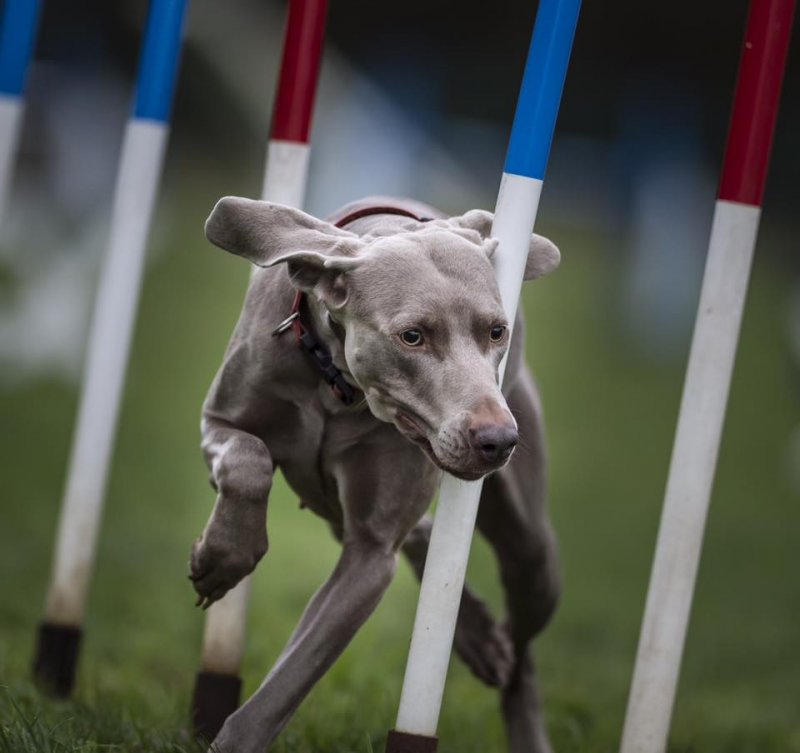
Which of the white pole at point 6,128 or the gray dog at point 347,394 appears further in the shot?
the white pole at point 6,128

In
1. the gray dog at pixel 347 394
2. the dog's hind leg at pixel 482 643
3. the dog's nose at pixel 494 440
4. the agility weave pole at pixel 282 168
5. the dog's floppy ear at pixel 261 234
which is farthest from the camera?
the dog's hind leg at pixel 482 643

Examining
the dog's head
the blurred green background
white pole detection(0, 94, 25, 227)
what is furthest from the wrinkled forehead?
white pole detection(0, 94, 25, 227)

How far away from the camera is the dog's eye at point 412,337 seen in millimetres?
2533

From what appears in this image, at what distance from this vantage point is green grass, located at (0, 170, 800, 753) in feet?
12.8

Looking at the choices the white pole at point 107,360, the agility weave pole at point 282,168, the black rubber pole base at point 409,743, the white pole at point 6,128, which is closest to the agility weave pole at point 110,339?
the white pole at point 107,360

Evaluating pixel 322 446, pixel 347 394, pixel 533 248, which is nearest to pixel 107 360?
pixel 322 446

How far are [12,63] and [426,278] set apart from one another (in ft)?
6.15

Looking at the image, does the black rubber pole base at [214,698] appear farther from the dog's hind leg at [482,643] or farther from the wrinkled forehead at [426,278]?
the wrinkled forehead at [426,278]

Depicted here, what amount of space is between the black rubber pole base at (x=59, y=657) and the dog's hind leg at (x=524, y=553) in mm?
1070

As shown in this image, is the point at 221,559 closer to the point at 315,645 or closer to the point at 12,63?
the point at 315,645

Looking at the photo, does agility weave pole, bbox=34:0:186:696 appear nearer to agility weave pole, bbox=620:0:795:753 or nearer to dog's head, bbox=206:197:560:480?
dog's head, bbox=206:197:560:480

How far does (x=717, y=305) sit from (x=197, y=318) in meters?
6.46

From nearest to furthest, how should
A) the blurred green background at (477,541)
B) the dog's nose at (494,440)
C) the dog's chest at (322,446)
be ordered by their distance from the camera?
the dog's nose at (494,440)
the dog's chest at (322,446)
the blurred green background at (477,541)

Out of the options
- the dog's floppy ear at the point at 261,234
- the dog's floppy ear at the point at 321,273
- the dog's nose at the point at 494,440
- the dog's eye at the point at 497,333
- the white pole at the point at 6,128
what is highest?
the white pole at the point at 6,128
